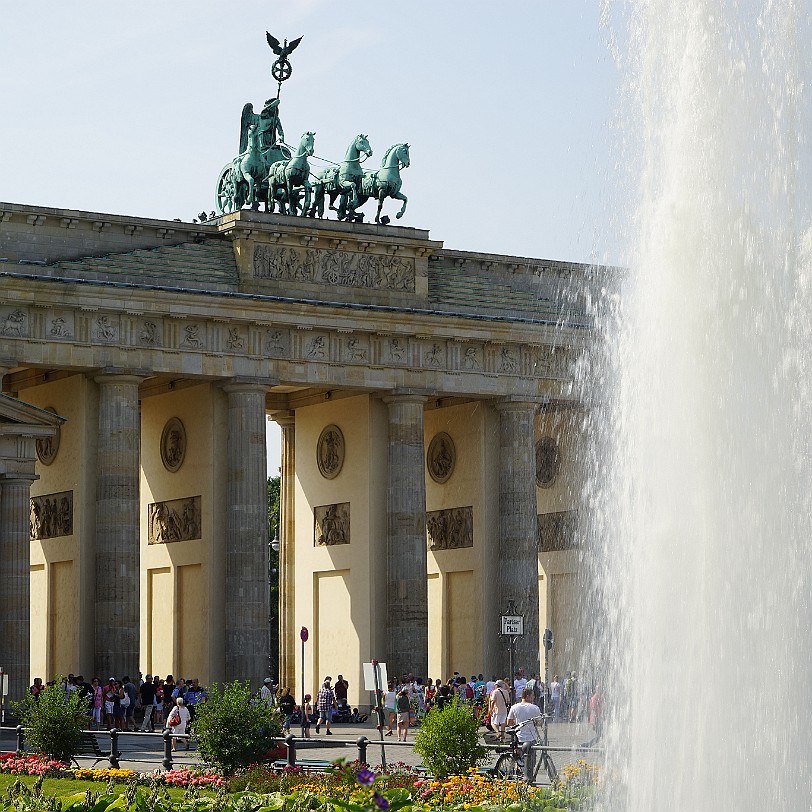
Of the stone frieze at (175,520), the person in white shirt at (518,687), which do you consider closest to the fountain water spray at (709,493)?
the person in white shirt at (518,687)

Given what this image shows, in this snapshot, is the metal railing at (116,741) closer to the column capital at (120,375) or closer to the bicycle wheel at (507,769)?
the bicycle wheel at (507,769)

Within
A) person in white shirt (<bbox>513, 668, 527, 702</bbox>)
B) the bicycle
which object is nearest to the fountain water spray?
the bicycle

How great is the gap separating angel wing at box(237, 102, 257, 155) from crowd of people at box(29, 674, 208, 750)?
1805cm

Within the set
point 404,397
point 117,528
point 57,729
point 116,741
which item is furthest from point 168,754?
point 404,397

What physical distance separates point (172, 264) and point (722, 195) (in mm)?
39319

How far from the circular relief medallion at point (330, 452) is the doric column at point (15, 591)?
47.4 feet

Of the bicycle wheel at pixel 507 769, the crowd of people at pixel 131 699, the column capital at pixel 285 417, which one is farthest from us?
the column capital at pixel 285 417

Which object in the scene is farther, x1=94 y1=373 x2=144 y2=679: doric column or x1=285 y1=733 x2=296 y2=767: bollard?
x1=94 y1=373 x2=144 y2=679: doric column

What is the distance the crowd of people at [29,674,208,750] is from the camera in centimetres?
5084

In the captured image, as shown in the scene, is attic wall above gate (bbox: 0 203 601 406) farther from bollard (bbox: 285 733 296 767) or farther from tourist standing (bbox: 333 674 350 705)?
bollard (bbox: 285 733 296 767)

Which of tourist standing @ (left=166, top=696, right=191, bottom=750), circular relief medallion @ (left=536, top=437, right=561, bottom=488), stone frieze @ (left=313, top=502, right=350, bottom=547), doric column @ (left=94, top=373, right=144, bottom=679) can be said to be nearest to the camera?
tourist standing @ (left=166, top=696, right=191, bottom=750)

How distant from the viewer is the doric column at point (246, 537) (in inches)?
2258

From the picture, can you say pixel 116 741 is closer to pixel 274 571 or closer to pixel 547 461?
pixel 547 461

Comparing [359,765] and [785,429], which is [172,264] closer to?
[359,765]
